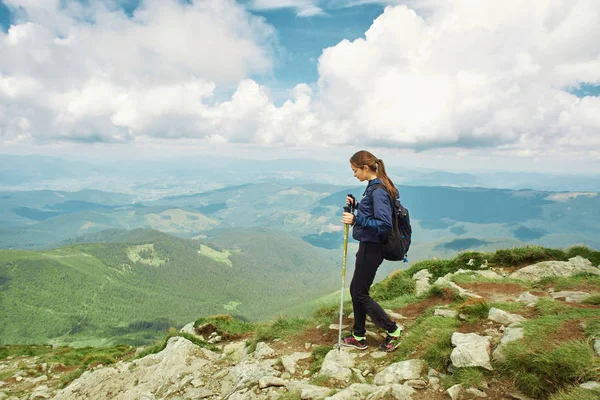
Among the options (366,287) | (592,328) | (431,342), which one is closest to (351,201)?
(366,287)

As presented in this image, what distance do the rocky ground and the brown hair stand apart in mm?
3788

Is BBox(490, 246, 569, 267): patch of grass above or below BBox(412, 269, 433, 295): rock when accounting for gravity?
above

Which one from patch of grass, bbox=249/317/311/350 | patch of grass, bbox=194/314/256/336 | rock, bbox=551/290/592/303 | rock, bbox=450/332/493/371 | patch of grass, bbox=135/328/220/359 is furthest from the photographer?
patch of grass, bbox=194/314/256/336

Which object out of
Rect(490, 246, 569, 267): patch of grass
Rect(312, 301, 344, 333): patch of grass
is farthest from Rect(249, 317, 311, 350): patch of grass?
Rect(490, 246, 569, 267): patch of grass

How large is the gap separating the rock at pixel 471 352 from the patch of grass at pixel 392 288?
285 inches

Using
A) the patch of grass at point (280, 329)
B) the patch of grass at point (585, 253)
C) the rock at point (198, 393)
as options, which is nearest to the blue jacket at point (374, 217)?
the patch of grass at point (280, 329)

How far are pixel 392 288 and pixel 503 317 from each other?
7.04 metres

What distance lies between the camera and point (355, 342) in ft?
28.6

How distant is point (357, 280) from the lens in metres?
8.43

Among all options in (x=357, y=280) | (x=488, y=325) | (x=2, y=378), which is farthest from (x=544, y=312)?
(x=2, y=378)

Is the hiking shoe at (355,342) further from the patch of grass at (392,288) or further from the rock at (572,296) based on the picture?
the rock at (572,296)

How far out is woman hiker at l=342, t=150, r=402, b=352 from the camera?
7.60m

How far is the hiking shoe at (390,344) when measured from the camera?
8.12 metres

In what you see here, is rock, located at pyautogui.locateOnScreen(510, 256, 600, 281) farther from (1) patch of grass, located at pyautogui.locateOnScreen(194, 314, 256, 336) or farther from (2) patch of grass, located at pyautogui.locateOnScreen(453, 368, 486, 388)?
(1) patch of grass, located at pyautogui.locateOnScreen(194, 314, 256, 336)
